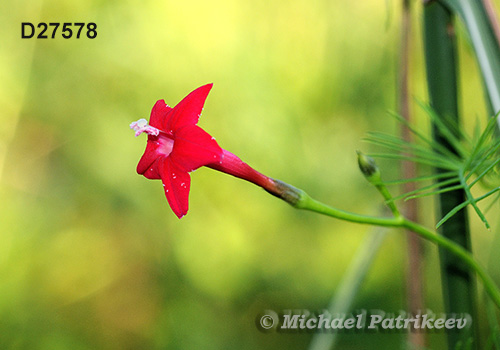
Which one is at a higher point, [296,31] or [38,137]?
[296,31]

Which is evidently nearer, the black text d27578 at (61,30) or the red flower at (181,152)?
the red flower at (181,152)

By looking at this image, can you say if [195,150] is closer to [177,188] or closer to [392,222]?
[177,188]

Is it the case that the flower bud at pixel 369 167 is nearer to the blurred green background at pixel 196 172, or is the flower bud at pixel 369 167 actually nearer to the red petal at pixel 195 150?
the red petal at pixel 195 150

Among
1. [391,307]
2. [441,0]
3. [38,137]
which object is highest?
[38,137]

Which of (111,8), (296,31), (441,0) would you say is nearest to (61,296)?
(111,8)

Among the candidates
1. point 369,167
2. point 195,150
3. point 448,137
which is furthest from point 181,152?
point 448,137

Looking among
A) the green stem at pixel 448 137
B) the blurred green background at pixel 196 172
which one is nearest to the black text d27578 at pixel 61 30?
the blurred green background at pixel 196 172

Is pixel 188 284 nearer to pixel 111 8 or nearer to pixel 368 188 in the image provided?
pixel 368 188
